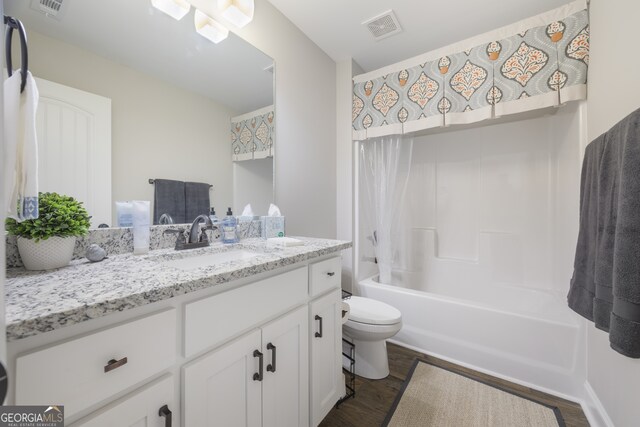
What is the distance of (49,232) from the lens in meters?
0.79

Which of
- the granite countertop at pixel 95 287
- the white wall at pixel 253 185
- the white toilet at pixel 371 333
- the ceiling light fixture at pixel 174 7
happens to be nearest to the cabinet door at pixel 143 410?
the granite countertop at pixel 95 287

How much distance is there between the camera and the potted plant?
0.77 meters

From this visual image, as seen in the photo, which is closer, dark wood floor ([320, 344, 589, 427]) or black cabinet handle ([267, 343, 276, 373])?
black cabinet handle ([267, 343, 276, 373])

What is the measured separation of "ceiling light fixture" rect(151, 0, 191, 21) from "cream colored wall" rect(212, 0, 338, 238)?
1.07 ft

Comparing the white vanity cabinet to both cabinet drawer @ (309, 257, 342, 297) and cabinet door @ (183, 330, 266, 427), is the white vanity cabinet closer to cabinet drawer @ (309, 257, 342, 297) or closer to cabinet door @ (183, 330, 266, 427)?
cabinet door @ (183, 330, 266, 427)

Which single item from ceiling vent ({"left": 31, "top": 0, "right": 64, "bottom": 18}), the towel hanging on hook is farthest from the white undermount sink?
ceiling vent ({"left": 31, "top": 0, "right": 64, "bottom": 18})

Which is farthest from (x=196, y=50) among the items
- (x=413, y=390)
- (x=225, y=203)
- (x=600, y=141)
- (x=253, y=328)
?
(x=413, y=390)

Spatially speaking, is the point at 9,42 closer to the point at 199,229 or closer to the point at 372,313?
the point at 199,229

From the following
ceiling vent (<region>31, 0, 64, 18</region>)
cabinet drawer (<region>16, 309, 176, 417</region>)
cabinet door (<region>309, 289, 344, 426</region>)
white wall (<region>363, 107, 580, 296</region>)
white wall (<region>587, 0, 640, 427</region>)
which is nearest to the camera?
cabinet drawer (<region>16, 309, 176, 417</region>)

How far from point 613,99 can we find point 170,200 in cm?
213

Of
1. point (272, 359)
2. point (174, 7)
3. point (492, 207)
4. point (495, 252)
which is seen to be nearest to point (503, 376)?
point (495, 252)

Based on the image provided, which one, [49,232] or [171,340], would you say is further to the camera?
[49,232]

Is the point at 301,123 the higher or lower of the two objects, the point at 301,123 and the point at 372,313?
the higher

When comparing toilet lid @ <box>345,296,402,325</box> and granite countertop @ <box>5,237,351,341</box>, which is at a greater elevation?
granite countertop @ <box>5,237,351,341</box>
